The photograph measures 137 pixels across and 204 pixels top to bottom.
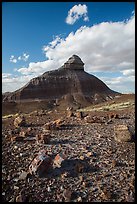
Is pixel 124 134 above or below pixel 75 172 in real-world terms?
above

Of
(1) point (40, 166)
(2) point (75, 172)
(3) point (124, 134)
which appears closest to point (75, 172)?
(2) point (75, 172)

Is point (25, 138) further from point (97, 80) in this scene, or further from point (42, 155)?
point (97, 80)

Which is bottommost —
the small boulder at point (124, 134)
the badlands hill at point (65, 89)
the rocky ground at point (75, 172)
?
the rocky ground at point (75, 172)

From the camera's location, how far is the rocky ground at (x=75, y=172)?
710 centimetres

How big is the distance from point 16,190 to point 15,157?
8.38 feet

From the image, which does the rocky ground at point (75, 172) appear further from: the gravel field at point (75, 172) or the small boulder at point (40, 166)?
the small boulder at point (40, 166)

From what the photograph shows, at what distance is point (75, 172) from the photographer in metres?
8.30

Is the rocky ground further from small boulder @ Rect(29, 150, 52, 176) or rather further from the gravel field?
small boulder @ Rect(29, 150, 52, 176)

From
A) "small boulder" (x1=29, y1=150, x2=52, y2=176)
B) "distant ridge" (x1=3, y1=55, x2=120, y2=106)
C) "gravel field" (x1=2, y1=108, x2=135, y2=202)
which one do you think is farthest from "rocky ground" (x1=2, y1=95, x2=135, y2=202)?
"distant ridge" (x1=3, y1=55, x2=120, y2=106)

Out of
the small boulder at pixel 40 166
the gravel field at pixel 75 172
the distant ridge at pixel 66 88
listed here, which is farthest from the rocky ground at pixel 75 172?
the distant ridge at pixel 66 88

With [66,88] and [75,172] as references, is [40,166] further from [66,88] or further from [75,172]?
[66,88]

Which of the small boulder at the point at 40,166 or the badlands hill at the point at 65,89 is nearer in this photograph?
the small boulder at the point at 40,166

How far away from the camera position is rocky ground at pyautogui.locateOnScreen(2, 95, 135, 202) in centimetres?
710

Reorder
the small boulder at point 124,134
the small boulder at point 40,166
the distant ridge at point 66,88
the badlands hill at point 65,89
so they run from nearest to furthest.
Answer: the small boulder at point 40,166
the small boulder at point 124,134
the badlands hill at point 65,89
the distant ridge at point 66,88
